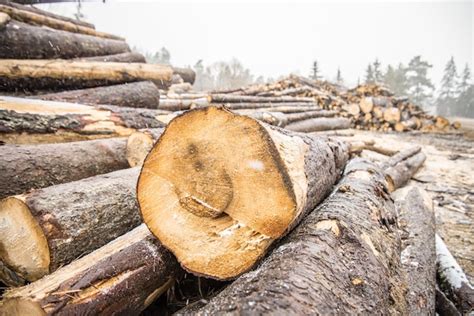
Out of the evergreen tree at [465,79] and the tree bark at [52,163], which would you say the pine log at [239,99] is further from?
the evergreen tree at [465,79]

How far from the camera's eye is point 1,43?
3.34 metres

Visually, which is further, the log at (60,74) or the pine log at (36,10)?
the pine log at (36,10)

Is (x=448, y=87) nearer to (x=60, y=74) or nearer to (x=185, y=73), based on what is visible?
(x=185, y=73)

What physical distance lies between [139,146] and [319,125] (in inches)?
217

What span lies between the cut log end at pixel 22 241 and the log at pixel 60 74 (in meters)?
2.64

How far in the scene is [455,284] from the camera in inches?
67.0

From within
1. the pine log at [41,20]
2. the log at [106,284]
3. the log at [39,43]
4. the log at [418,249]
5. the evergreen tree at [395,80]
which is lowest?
the log at [418,249]

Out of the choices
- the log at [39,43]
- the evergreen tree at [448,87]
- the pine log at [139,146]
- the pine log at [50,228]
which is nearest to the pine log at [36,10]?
the log at [39,43]

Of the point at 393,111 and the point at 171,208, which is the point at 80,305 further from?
the point at 393,111

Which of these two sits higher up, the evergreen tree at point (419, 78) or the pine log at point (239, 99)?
the evergreen tree at point (419, 78)

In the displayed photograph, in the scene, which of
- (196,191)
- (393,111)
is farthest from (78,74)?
(393,111)

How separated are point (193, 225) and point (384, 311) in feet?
2.73

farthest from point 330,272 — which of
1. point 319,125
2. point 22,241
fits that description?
point 319,125

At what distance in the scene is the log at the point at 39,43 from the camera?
3428 mm
